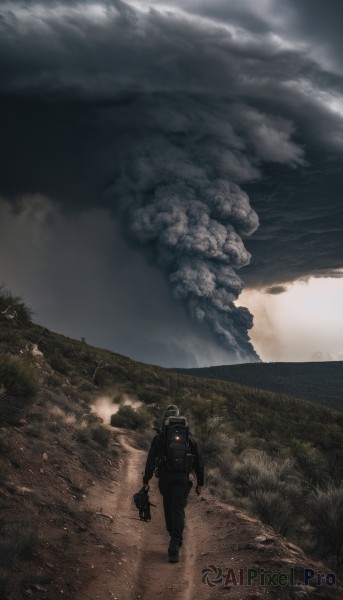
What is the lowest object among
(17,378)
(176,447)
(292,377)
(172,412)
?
(176,447)

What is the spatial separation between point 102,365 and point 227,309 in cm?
10605

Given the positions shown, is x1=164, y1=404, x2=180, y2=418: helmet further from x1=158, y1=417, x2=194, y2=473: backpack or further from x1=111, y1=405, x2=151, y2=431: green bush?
x1=111, y1=405, x2=151, y2=431: green bush

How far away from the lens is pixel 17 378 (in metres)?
11.7

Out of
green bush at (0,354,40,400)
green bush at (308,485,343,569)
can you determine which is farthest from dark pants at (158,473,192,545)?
green bush at (0,354,40,400)

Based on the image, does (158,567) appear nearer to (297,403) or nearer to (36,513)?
(36,513)

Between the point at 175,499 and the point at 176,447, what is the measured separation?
83cm

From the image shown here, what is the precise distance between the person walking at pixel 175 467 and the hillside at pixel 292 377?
90.4 meters

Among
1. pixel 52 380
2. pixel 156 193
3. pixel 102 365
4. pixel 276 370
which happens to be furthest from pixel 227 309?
pixel 52 380

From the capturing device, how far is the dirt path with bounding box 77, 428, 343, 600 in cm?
535

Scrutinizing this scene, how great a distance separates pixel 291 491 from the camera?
36.7ft

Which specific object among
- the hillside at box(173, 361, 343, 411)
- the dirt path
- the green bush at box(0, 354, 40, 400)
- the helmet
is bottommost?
the dirt path

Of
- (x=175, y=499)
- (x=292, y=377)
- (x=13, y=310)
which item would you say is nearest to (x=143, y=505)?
(x=175, y=499)

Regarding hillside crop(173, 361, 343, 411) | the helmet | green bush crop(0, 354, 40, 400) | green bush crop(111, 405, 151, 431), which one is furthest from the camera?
hillside crop(173, 361, 343, 411)

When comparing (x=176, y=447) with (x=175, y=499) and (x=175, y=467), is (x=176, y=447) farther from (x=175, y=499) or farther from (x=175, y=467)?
(x=175, y=499)
